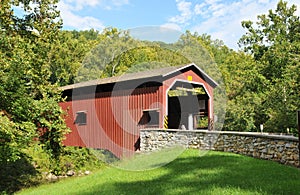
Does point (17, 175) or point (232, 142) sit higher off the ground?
point (232, 142)

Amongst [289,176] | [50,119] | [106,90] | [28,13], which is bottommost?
[289,176]

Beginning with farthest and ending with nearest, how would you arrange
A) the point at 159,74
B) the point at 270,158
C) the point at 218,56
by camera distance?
1. the point at 218,56
2. the point at 159,74
3. the point at 270,158

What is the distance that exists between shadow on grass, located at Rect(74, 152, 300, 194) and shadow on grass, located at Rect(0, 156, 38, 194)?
6.41m

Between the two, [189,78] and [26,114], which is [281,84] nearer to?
[189,78]

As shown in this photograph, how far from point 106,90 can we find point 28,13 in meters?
5.55

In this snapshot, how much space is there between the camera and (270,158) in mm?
9055

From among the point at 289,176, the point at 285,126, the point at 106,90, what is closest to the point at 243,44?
the point at 285,126

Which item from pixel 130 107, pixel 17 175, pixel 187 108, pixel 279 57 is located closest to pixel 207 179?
pixel 130 107

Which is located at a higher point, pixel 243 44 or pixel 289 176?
pixel 243 44

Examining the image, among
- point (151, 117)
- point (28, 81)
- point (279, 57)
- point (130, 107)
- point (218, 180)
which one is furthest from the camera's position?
point (279, 57)

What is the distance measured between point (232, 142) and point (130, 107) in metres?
5.95

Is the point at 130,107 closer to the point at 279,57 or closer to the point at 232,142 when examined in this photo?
the point at 232,142

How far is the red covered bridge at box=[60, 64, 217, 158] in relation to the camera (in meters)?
14.7

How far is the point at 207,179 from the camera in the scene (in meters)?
7.09
